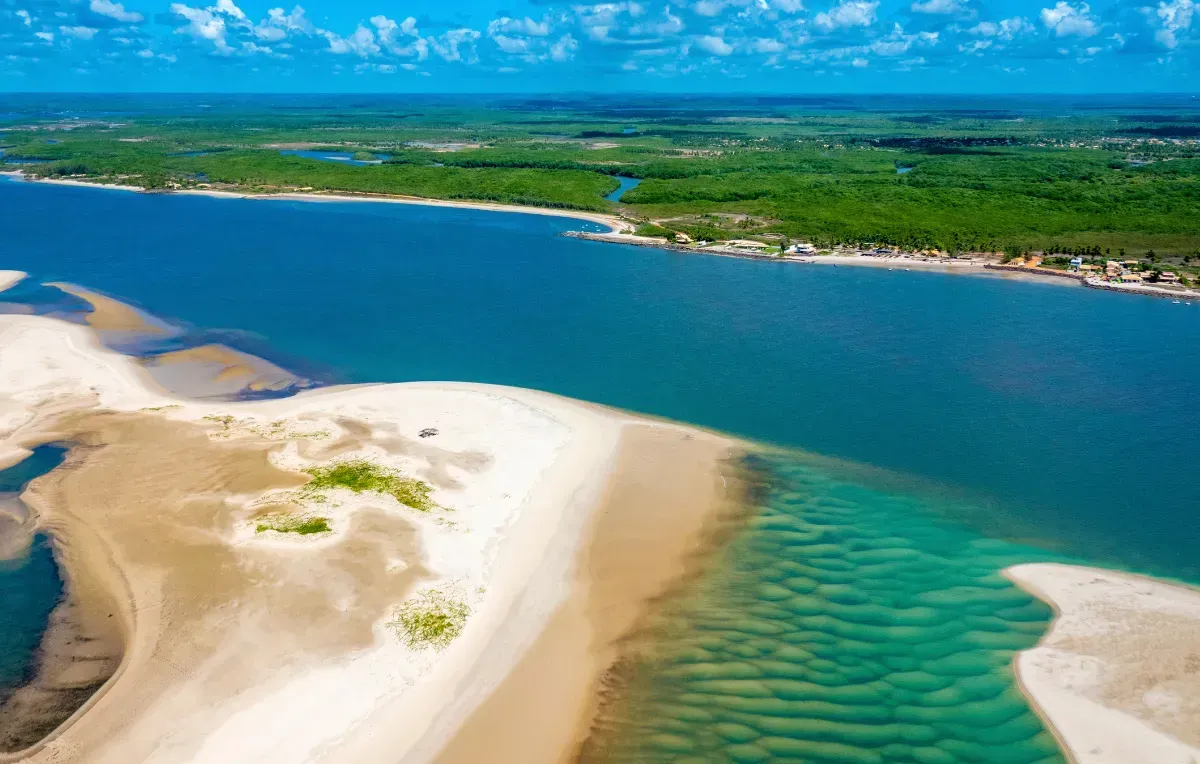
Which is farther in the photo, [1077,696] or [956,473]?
[956,473]

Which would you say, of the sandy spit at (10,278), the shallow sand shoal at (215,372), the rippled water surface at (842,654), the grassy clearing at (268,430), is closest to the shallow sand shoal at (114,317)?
the sandy spit at (10,278)

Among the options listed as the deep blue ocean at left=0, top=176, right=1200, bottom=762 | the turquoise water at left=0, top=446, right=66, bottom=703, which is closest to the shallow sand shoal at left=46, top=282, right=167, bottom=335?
the deep blue ocean at left=0, top=176, right=1200, bottom=762

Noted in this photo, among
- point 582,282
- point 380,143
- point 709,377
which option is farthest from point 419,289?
point 380,143

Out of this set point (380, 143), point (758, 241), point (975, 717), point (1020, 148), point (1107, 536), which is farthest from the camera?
point (380, 143)

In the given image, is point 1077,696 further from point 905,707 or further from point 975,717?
point 905,707

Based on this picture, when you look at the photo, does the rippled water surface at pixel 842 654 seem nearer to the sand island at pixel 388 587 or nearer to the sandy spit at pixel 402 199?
the sand island at pixel 388 587

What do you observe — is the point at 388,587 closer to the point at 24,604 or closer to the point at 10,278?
the point at 24,604
